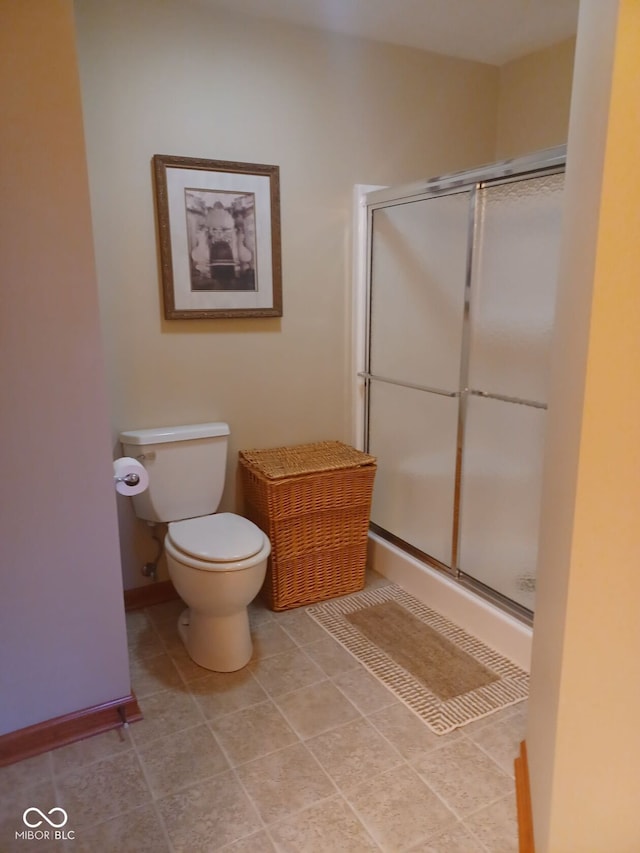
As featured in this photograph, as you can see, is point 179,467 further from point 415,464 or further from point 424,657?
point 424,657

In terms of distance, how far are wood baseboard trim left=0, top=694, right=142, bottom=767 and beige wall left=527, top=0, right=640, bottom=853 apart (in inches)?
47.9

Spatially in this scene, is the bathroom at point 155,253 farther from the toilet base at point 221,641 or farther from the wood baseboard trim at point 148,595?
the toilet base at point 221,641

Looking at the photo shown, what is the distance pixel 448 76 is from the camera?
2.87 metres

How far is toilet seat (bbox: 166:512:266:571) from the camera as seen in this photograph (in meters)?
2.09

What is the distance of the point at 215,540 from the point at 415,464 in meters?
1.04

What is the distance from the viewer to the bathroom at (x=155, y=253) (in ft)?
5.42

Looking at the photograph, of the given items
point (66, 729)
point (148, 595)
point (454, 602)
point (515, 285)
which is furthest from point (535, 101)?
point (66, 729)

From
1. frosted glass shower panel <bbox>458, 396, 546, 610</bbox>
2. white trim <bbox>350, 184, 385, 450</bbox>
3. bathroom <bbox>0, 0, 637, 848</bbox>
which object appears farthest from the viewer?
white trim <bbox>350, 184, 385, 450</bbox>

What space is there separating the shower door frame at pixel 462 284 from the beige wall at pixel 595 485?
2.60 feet

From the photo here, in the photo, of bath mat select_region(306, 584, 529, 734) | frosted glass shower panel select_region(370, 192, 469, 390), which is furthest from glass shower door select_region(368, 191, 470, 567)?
bath mat select_region(306, 584, 529, 734)

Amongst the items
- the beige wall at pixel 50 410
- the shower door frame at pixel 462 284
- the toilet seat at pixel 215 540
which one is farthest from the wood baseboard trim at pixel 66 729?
the shower door frame at pixel 462 284

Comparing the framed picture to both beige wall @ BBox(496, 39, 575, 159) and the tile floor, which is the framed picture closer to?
beige wall @ BBox(496, 39, 575, 159)

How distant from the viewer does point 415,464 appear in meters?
2.80

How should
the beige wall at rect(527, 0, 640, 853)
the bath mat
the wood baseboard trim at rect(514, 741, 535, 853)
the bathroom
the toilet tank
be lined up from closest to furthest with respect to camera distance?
the beige wall at rect(527, 0, 640, 853) < the wood baseboard trim at rect(514, 741, 535, 853) < the bathroom < the bath mat < the toilet tank
